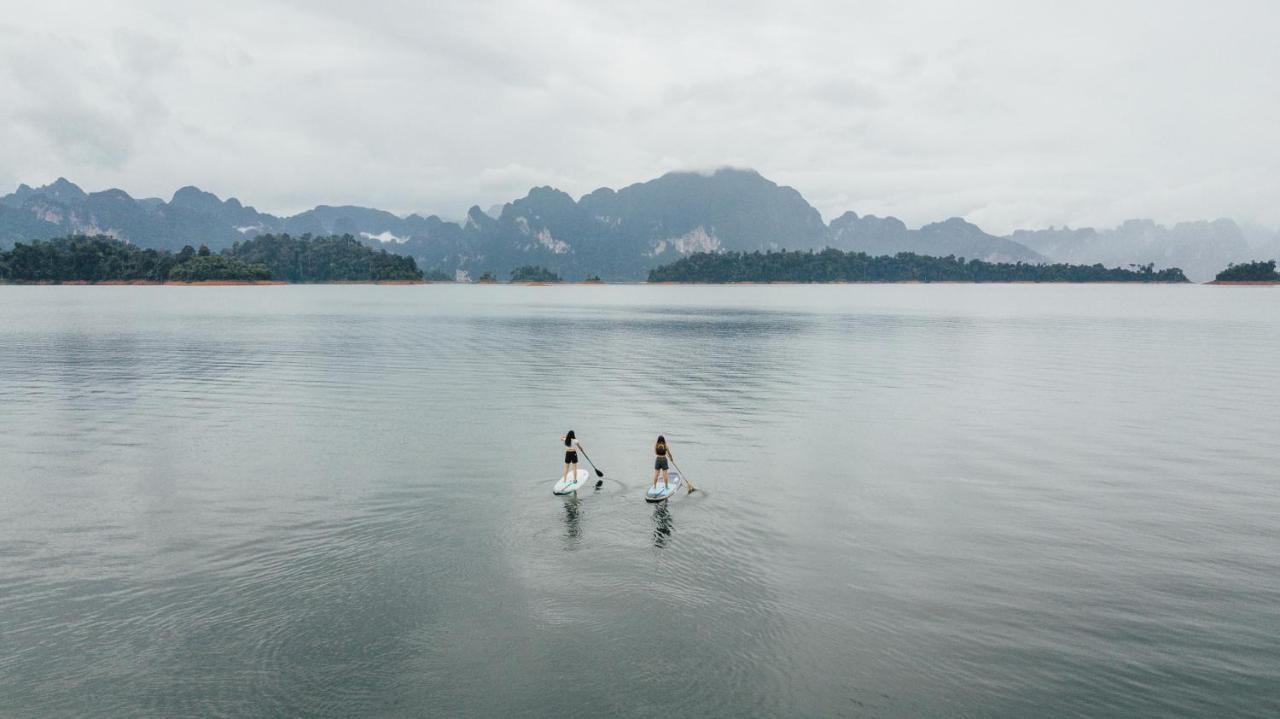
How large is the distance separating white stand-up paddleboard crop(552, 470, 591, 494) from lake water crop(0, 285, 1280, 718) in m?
Result: 0.78

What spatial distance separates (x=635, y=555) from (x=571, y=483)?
6490mm

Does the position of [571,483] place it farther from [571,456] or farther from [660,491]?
[660,491]

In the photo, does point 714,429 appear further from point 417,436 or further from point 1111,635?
point 1111,635

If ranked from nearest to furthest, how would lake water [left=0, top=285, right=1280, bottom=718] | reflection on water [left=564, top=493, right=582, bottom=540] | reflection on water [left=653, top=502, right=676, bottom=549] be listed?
lake water [left=0, top=285, right=1280, bottom=718] → reflection on water [left=653, top=502, right=676, bottom=549] → reflection on water [left=564, top=493, right=582, bottom=540]

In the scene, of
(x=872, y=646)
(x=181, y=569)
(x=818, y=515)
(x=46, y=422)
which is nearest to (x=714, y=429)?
(x=818, y=515)

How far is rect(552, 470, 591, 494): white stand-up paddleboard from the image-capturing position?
2711 cm

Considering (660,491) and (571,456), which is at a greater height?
(571,456)

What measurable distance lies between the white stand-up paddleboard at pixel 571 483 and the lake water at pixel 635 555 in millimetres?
783

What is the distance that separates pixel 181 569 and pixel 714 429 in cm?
2661

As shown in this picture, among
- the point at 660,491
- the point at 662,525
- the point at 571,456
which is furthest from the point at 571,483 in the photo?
the point at 662,525

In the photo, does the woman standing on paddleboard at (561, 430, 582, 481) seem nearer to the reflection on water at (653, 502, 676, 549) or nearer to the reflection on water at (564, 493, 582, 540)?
the reflection on water at (564, 493, 582, 540)

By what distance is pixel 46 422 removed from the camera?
39938 mm

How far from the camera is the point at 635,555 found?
70.4 ft

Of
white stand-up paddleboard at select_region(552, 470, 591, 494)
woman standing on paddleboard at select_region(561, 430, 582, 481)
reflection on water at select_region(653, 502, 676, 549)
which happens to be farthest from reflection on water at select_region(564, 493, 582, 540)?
reflection on water at select_region(653, 502, 676, 549)
